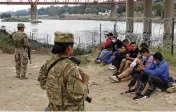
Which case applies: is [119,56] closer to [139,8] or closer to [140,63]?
[140,63]

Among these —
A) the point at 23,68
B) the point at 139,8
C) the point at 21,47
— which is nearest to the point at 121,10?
the point at 139,8

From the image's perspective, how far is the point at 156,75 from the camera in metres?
7.49

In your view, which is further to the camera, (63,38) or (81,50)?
(81,50)

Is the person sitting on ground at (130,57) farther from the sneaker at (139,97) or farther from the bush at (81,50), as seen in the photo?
the bush at (81,50)

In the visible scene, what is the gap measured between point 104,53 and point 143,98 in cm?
504

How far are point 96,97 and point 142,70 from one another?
1.18 m

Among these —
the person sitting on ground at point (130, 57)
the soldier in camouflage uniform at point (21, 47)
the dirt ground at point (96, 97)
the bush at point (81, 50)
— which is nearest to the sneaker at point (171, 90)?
the dirt ground at point (96, 97)

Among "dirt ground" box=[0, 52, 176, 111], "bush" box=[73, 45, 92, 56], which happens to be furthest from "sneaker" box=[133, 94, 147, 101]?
"bush" box=[73, 45, 92, 56]

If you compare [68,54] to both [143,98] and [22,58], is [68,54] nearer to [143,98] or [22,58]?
[143,98]

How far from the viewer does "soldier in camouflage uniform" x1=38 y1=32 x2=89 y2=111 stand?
118 inches

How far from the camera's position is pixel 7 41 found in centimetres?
2127

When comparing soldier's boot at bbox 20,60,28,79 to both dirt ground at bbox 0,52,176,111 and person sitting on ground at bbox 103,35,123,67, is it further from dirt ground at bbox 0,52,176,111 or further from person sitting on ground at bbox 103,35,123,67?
person sitting on ground at bbox 103,35,123,67

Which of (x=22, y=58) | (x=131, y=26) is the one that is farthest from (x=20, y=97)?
(x=131, y=26)

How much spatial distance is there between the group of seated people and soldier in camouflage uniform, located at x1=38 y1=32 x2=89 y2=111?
446cm
